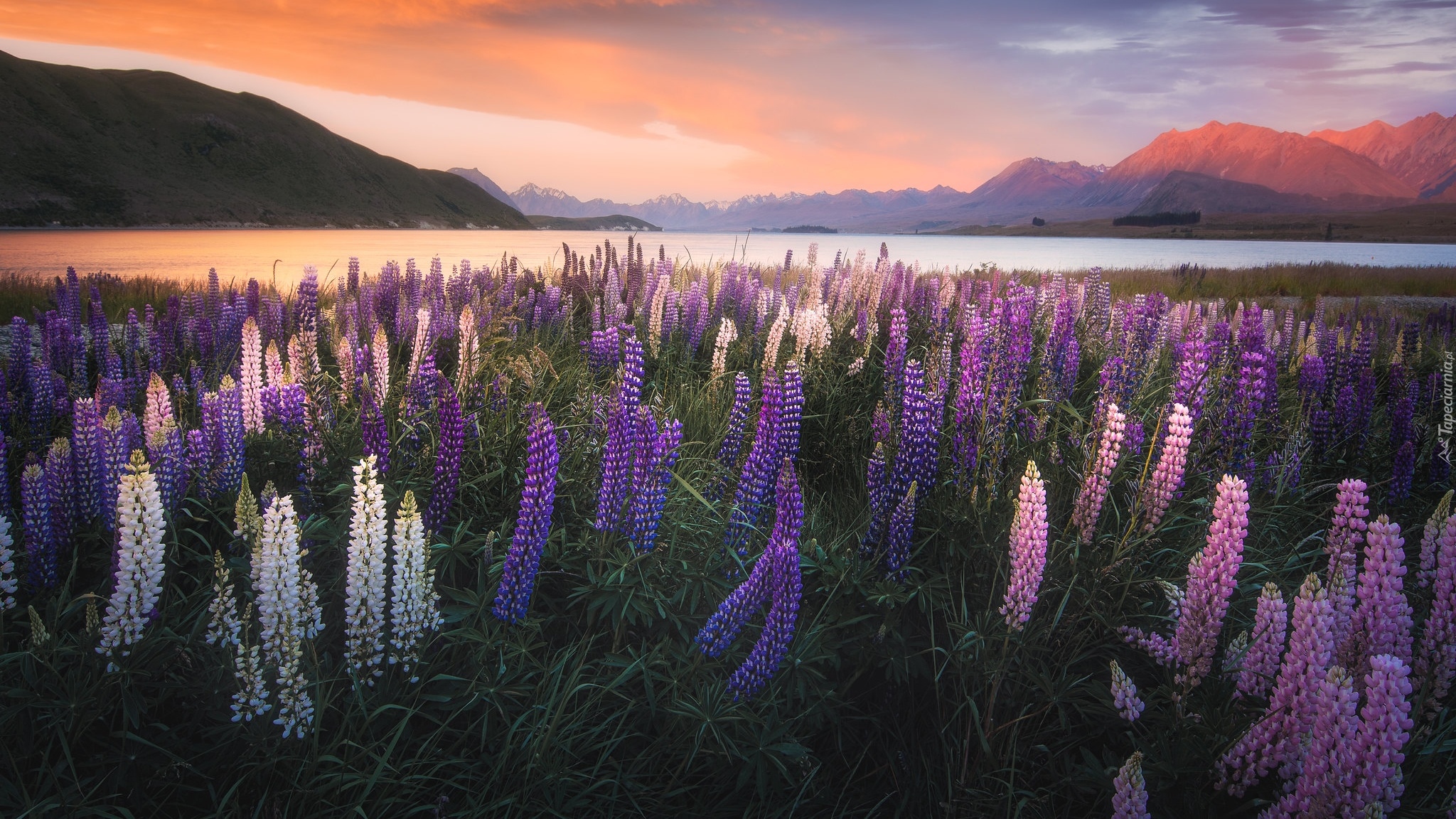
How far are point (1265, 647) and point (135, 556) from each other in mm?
3882

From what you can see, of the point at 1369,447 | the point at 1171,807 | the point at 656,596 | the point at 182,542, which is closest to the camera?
the point at 1171,807

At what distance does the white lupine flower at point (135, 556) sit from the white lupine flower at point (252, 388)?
5.96 feet

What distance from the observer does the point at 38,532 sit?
295 cm

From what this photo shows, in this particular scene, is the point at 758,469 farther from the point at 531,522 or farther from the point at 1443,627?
the point at 1443,627

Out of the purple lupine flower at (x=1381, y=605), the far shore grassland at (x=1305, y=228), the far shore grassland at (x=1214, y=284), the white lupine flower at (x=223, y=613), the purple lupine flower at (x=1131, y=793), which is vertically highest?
the far shore grassland at (x=1305, y=228)

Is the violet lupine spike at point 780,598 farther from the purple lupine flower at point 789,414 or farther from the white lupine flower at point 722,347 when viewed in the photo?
the white lupine flower at point 722,347

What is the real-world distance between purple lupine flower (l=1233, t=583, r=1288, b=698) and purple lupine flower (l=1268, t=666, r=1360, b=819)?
570mm

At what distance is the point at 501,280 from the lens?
10.1 meters

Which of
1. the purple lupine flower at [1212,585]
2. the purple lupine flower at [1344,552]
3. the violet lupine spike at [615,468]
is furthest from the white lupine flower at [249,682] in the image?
the purple lupine flower at [1344,552]

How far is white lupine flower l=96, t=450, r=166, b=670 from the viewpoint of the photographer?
2.20 metres

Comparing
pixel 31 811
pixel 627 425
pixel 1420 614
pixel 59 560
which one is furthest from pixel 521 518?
pixel 1420 614

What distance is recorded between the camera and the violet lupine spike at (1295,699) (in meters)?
1.98

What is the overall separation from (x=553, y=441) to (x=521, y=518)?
335 millimetres

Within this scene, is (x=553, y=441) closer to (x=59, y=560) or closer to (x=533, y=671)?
(x=533, y=671)
